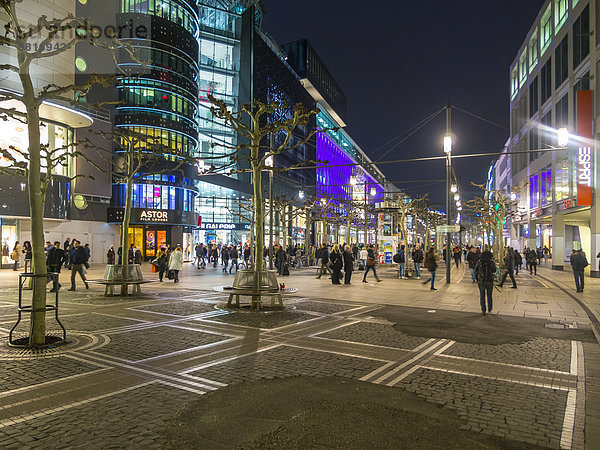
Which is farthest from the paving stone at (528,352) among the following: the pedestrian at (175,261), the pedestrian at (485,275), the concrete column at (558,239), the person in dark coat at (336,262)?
the concrete column at (558,239)

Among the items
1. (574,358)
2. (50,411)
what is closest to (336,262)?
(574,358)

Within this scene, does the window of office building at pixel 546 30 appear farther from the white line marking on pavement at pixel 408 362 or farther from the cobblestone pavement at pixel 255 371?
the white line marking on pavement at pixel 408 362

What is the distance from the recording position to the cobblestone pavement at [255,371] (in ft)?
14.7

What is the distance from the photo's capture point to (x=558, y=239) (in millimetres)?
34312

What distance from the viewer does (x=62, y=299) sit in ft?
47.7

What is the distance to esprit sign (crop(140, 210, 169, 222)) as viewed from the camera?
42500 mm

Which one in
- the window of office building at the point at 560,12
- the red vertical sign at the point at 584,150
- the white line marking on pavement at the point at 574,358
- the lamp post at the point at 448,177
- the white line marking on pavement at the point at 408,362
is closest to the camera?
the white line marking on pavement at the point at 408,362

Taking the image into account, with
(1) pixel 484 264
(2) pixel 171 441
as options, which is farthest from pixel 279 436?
(1) pixel 484 264

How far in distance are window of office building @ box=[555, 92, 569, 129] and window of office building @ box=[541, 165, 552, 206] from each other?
4.23 metres

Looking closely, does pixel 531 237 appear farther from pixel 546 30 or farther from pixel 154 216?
pixel 154 216

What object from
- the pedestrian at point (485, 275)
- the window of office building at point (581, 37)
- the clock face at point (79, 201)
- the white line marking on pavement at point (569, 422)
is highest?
the window of office building at point (581, 37)

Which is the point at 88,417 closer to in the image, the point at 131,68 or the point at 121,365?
the point at 121,365

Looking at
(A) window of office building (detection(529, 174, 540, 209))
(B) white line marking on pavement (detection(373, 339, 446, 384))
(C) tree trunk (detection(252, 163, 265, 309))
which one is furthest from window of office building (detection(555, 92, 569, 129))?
(B) white line marking on pavement (detection(373, 339, 446, 384))

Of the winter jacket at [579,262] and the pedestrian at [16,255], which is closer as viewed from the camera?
the winter jacket at [579,262]
